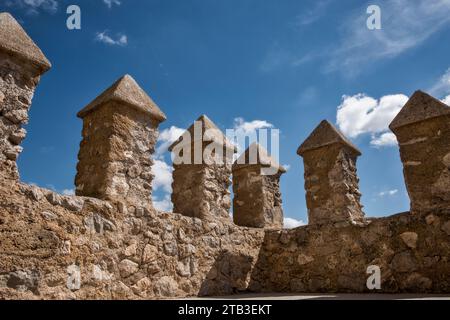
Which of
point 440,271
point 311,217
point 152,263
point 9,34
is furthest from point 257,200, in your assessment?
point 9,34

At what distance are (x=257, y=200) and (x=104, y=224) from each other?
3183mm

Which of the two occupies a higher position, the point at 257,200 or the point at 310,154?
the point at 310,154

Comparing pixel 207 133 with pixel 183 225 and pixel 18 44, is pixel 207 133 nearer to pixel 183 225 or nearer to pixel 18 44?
pixel 183 225

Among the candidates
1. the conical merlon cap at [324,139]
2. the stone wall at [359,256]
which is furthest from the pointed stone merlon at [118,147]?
the conical merlon cap at [324,139]

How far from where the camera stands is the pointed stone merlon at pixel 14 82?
410 cm

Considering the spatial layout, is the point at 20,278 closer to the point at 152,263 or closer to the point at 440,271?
the point at 152,263

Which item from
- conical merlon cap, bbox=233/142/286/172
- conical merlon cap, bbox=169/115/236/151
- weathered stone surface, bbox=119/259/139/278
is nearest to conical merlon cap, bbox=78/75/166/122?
conical merlon cap, bbox=169/115/236/151

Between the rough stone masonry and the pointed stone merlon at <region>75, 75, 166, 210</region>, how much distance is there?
0.05 ft

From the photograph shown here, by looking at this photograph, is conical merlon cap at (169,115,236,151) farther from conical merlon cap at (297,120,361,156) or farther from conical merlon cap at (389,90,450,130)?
conical merlon cap at (389,90,450,130)

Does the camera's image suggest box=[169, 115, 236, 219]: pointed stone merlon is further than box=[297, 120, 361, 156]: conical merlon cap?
No

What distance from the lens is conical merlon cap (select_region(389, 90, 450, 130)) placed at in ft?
19.3

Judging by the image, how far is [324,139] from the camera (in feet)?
23.0

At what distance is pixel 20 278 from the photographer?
380 cm
